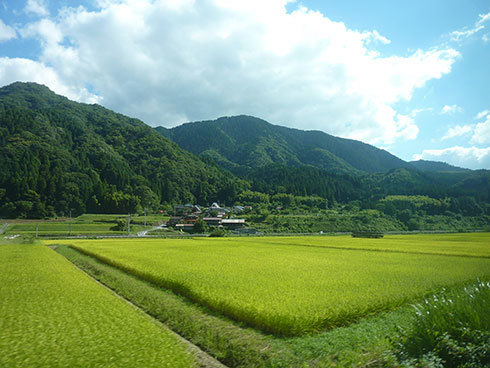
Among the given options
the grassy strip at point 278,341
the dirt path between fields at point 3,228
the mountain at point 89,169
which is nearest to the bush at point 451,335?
the grassy strip at point 278,341

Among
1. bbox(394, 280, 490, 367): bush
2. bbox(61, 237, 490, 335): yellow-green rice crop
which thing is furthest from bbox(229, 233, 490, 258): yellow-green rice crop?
bbox(394, 280, 490, 367): bush

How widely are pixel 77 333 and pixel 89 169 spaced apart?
12892 cm

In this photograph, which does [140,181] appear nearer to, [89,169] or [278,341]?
[89,169]

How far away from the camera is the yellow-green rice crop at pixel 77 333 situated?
639cm

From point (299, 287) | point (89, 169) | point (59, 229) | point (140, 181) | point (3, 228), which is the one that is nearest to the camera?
point (299, 287)

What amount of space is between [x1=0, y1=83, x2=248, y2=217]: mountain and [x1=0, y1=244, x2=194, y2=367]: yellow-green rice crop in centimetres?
8872

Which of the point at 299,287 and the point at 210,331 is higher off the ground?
the point at 299,287

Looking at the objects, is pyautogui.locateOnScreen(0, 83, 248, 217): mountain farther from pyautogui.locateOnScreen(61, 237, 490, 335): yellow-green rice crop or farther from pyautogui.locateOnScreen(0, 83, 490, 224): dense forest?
pyautogui.locateOnScreen(61, 237, 490, 335): yellow-green rice crop

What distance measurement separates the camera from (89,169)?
12200cm

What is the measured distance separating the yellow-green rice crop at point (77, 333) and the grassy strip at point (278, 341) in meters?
1.04

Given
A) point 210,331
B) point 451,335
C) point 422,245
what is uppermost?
point 451,335

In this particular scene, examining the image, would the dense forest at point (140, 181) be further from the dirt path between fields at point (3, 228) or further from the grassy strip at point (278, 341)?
the grassy strip at point (278, 341)

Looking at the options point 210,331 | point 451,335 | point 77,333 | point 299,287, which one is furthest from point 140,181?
point 451,335

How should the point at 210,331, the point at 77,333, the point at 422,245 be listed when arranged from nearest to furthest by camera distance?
the point at 77,333, the point at 210,331, the point at 422,245
